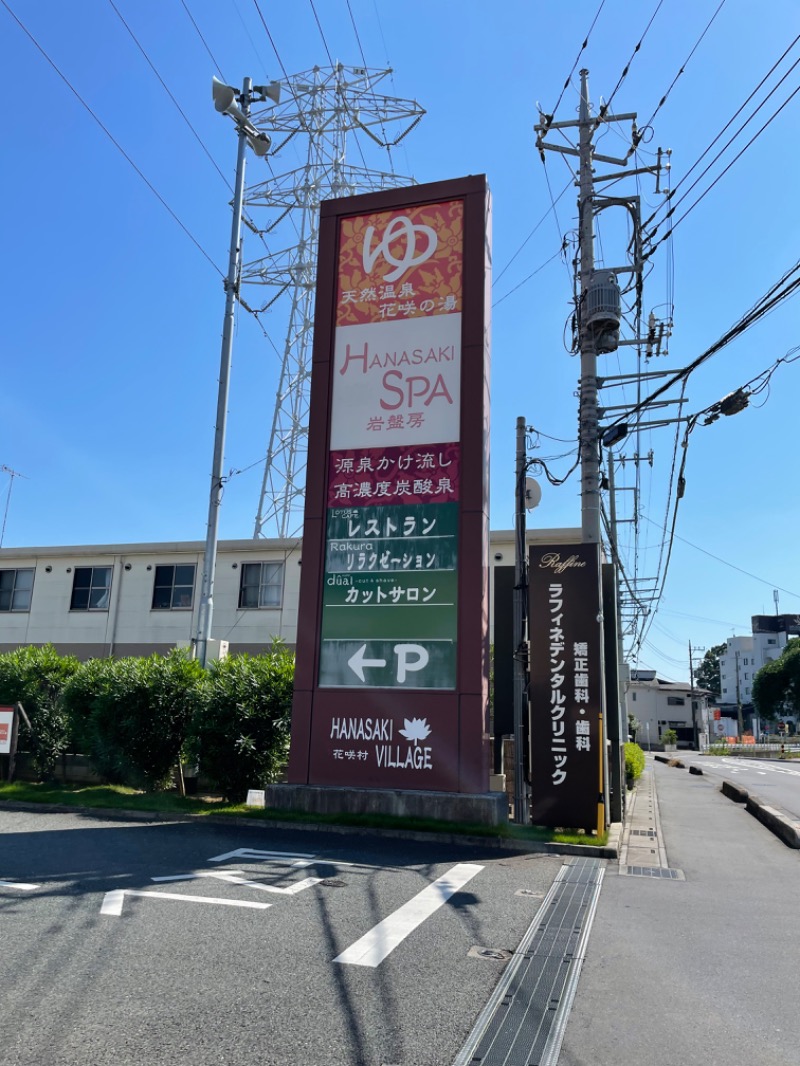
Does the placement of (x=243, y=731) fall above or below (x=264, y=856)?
above

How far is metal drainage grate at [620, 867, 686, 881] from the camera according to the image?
28.8ft

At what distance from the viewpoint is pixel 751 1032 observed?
14.0 ft

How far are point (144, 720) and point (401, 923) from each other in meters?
8.81

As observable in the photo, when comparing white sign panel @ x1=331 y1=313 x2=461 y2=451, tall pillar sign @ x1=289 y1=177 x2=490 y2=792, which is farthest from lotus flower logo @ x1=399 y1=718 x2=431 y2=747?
white sign panel @ x1=331 y1=313 x2=461 y2=451

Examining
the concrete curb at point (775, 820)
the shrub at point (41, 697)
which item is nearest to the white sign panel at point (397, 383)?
the concrete curb at point (775, 820)

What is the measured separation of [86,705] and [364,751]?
6.27 meters

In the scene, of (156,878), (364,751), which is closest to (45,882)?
(156,878)

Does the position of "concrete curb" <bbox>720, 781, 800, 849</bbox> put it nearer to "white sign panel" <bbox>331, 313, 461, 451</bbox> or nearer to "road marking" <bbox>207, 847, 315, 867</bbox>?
"road marking" <bbox>207, 847, 315, 867</bbox>

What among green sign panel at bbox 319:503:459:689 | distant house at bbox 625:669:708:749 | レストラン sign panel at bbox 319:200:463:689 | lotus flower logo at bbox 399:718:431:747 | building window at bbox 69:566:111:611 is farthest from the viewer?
distant house at bbox 625:669:708:749

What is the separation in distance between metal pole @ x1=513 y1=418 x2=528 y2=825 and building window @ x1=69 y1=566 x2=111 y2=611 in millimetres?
17712

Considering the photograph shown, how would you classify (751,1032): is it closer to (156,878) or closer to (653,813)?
(156,878)

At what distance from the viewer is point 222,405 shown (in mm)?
16094

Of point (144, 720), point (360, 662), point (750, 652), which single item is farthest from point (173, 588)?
point (750, 652)

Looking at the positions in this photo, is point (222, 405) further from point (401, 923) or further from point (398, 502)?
point (401, 923)
